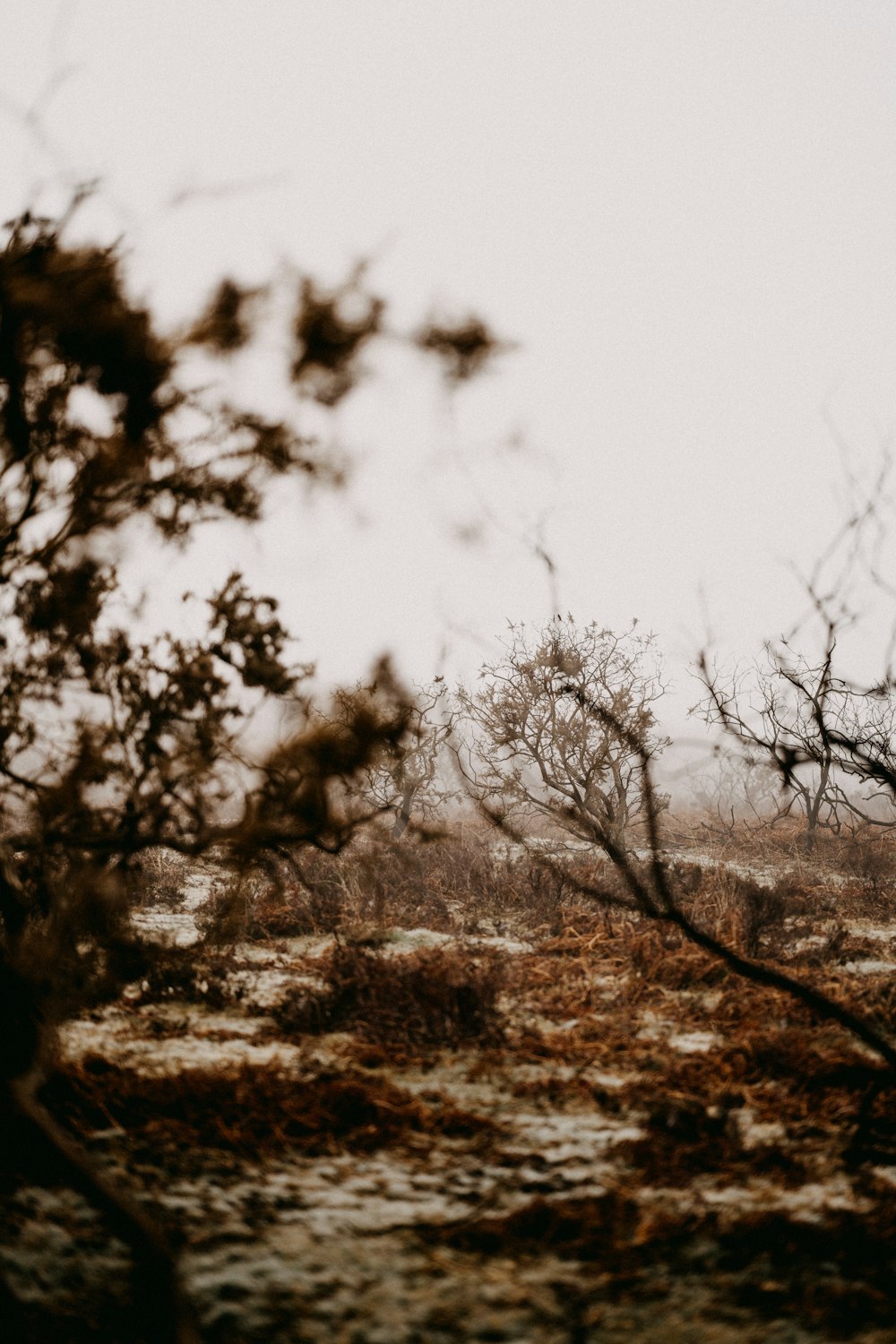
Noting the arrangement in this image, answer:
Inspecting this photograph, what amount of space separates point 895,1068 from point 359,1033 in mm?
3163

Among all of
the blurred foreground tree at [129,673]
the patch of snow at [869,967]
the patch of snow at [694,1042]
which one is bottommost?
the patch of snow at [694,1042]

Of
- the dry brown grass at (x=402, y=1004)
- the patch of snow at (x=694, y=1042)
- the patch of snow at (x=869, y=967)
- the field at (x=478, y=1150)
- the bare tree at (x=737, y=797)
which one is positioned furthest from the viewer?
the bare tree at (x=737, y=797)

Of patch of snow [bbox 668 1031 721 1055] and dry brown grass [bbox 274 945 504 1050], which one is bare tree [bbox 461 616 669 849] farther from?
patch of snow [bbox 668 1031 721 1055]

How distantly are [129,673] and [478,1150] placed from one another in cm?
294

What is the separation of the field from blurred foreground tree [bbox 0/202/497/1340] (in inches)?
25.4

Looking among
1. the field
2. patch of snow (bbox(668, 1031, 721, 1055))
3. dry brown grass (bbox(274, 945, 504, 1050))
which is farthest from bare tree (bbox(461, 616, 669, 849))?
patch of snow (bbox(668, 1031, 721, 1055))

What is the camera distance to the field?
8.20 ft

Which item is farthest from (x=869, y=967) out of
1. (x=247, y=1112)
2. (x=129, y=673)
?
(x=129, y=673)

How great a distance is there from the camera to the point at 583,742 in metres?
11.6

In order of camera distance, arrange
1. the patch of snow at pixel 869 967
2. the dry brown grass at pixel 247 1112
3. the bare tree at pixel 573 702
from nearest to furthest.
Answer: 1. the dry brown grass at pixel 247 1112
2. the patch of snow at pixel 869 967
3. the bare tree at pixel 573 702

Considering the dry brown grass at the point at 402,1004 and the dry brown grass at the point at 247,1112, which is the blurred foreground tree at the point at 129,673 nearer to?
the dry brown grass at the point at 247,1112

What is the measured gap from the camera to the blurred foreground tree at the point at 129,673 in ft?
12.3

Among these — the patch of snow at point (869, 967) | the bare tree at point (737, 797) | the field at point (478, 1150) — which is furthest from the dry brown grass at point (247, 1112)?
the bare tree at point (737, 797)

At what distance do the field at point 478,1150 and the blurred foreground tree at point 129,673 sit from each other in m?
0.65
